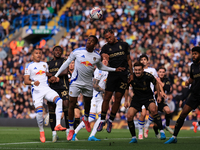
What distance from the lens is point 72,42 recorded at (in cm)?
2384

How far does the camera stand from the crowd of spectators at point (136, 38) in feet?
64.6

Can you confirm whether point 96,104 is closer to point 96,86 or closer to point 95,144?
point 96,86

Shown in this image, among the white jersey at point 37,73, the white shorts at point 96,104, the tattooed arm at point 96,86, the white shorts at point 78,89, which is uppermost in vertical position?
the white jersey at point 37,73

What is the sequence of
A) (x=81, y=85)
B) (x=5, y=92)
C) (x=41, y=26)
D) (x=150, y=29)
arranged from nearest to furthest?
(x=81, y=85) < (x=5, y=92) < (x=150, y=29) < (x=41, y=26)

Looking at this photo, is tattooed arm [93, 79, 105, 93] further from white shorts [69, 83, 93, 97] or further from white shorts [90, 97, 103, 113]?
white shorts [69, 83, 93, 97]

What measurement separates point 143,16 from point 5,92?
399 inches

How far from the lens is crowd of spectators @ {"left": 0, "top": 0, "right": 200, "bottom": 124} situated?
19.7 meters

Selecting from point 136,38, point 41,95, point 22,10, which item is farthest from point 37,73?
point 22,10

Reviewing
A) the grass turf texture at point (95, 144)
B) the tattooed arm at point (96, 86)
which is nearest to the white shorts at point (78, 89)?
the grass turf texture at point (95, 144)

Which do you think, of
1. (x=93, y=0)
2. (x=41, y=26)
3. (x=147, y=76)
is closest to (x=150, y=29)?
(x=93, y=0)

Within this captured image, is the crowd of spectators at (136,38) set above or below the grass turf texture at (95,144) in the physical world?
above

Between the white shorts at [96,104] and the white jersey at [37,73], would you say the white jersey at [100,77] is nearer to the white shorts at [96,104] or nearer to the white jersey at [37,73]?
the white shorts at [96,104]

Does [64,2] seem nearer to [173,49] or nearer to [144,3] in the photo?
[144,3]

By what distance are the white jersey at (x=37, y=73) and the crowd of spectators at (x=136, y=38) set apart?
884 centimetres
